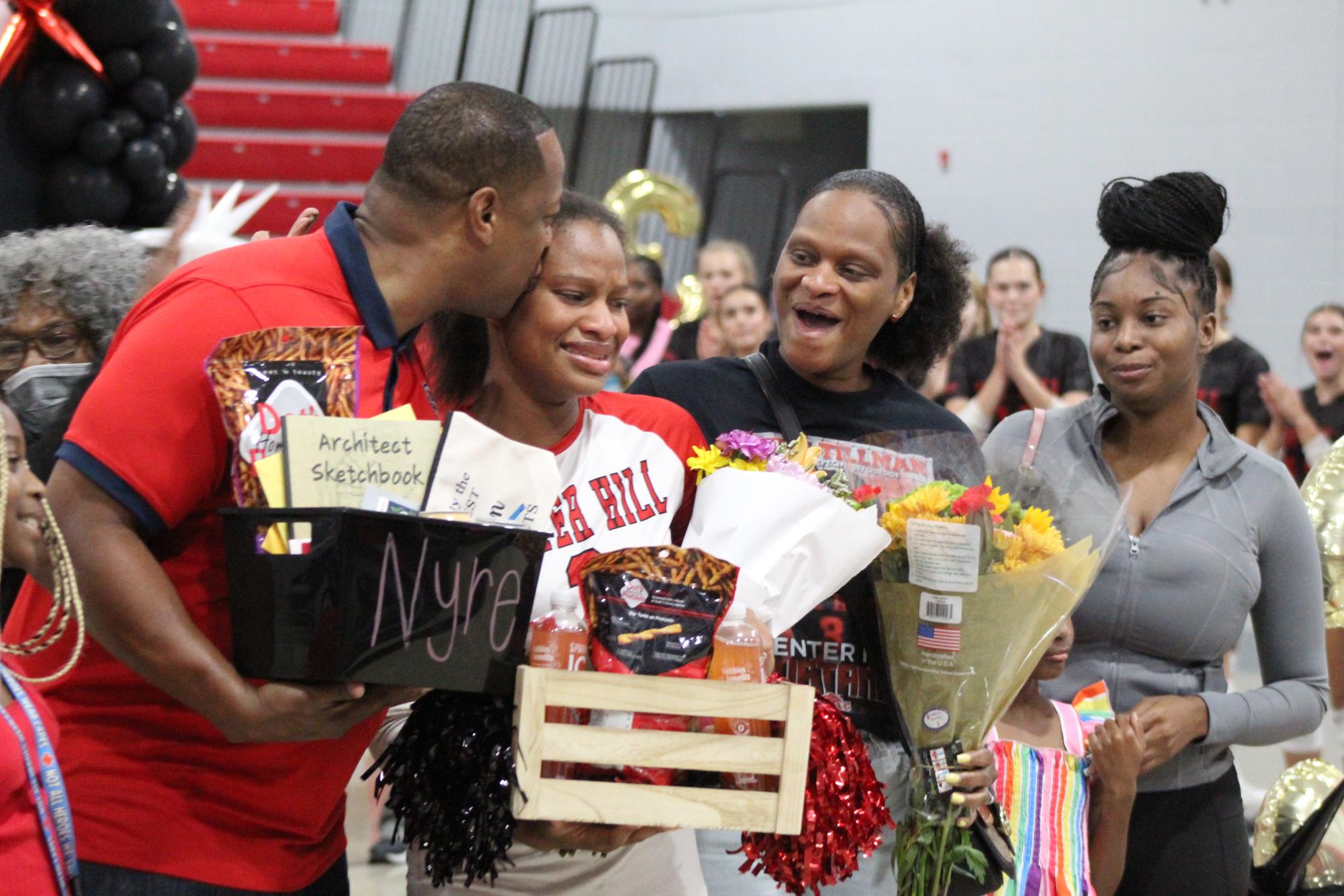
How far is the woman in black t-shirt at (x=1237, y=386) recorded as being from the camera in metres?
5.27

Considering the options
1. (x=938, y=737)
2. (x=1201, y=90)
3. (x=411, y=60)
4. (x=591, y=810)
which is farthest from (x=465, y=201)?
(x=411, y=60)

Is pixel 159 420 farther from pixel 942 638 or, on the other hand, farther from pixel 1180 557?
pixel 1180 557

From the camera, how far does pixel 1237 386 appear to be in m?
5.29

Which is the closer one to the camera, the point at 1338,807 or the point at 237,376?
the point at 237,376

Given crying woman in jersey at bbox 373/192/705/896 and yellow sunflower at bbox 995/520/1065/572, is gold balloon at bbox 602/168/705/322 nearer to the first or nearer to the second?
crying woman in jersey at bbox 373/192/705/896

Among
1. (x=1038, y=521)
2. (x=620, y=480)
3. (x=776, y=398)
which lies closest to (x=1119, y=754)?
(x=1038, y=521)

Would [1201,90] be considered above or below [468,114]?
above

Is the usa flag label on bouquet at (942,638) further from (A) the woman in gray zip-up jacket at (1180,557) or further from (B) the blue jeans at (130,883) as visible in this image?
(B) the blue jeans at (130,883)

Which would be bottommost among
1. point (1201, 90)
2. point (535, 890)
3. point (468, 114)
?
point (535, 890)

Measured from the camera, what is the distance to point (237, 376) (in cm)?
137

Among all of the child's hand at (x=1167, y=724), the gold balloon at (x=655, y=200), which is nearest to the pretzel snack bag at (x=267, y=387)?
the child's hand at (x=1167, y=724)

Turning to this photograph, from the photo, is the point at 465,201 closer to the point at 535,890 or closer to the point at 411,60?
the point at 535,890

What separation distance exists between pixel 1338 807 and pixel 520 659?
5.66 feet

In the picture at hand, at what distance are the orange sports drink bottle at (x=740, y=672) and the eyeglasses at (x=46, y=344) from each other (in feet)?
4.30
